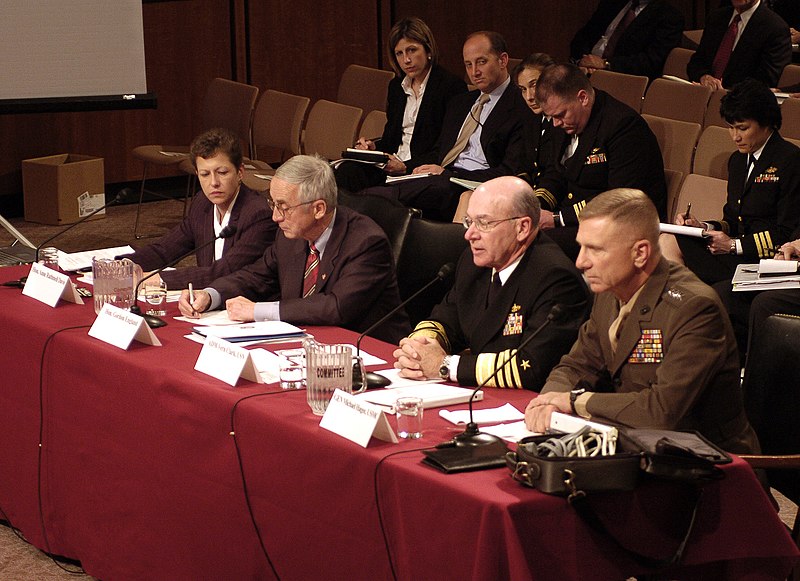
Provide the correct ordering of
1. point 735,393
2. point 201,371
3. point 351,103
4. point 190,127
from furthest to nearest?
point 190,127 → point 351,103 → point 201,371 → point 735,393

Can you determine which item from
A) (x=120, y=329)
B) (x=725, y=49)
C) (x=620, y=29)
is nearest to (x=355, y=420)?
(x=120, y=329)

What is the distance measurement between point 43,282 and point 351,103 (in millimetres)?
4509

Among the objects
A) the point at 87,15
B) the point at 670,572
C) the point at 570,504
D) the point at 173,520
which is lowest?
the point at 173,520

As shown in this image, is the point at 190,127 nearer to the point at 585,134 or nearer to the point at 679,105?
the point at 679,105

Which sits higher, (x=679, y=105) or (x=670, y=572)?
(x=679, y=105)

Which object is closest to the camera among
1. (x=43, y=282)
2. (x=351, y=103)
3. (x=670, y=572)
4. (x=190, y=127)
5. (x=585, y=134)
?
(x=670, y=572)

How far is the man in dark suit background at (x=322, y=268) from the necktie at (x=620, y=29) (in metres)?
5.19

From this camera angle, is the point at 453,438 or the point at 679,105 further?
the point at 679,105

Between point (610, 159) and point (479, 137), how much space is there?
1110 mm

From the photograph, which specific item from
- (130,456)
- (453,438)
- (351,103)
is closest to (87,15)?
(351,103)

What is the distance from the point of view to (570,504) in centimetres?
246

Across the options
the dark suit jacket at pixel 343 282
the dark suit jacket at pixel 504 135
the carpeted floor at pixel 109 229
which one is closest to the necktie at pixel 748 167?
the dark suit jacket at pixel 504 135

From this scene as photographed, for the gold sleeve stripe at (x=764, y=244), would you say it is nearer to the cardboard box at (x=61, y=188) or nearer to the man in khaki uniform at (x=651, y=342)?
the man in khaki uniform at (x=651, y=342)

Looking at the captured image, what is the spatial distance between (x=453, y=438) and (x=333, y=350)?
1.47 feet
